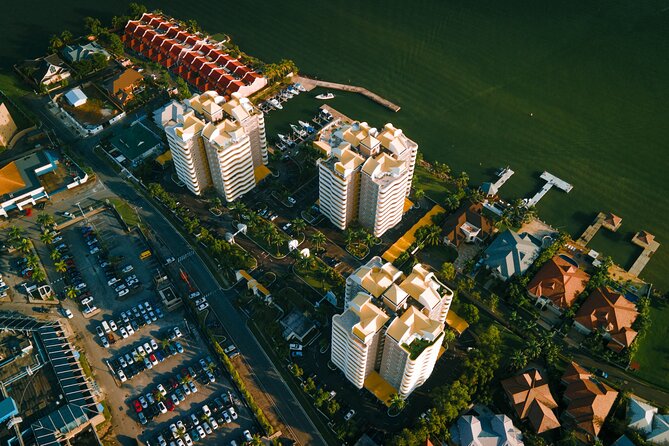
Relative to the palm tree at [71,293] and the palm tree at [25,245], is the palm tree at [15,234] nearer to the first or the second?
the palm tree at [25,245]

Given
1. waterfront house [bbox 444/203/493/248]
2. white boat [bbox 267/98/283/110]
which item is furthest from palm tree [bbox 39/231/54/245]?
waterfront house [bbox 444/203/493/248]

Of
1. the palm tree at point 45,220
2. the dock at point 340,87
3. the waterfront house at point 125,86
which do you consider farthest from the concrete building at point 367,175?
the waterfront house at point 125,86

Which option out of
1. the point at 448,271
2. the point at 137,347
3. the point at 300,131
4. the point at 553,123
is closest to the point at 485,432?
the point at 448,271

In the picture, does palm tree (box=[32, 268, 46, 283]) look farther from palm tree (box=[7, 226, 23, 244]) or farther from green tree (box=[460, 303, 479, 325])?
green tree (box=[460, 303, 479, 325])

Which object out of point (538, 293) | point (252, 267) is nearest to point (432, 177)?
point (538, 293)

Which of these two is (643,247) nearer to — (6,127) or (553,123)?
(553,123)

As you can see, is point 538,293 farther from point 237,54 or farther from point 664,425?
point 237,54
